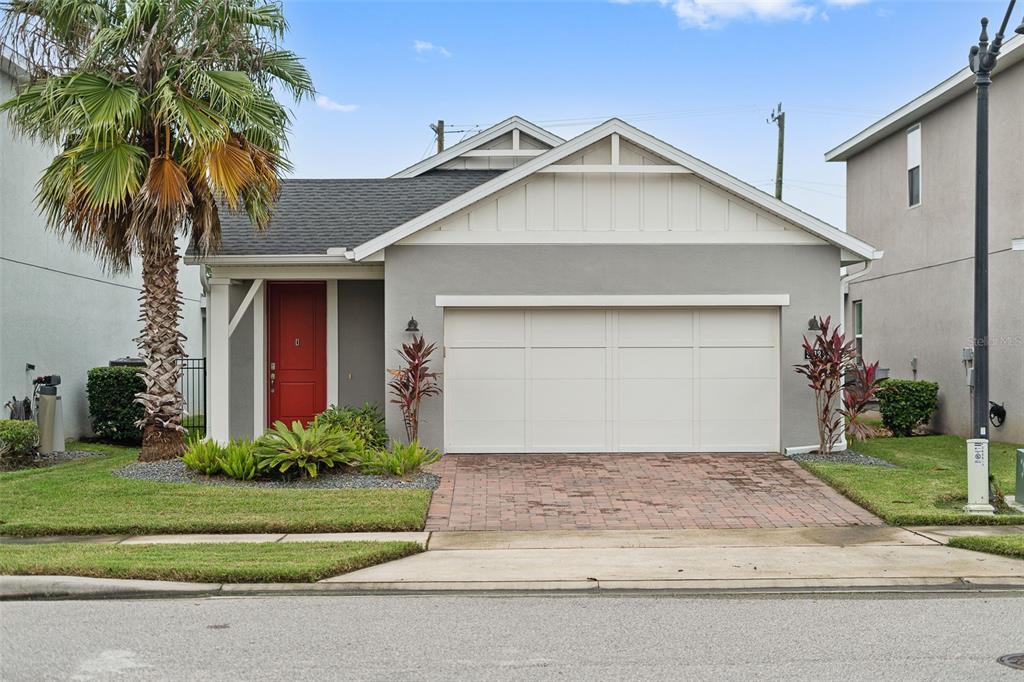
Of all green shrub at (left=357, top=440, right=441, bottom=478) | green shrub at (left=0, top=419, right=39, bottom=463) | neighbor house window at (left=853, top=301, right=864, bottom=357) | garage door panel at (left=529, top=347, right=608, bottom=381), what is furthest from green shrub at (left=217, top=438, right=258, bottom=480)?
neighbor house window at (left=853, top=301, right=864, bottom=357)

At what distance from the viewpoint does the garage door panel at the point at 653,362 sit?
46.9ft

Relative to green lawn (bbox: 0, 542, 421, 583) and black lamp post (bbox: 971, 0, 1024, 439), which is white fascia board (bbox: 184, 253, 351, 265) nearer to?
green lawn (bbox: 0, 542, 421, 583)

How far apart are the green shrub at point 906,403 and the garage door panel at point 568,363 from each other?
5855 mm

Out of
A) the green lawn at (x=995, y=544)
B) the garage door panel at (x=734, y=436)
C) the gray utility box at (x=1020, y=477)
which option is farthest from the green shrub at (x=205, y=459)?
the gray utility box at (x=1020, y=477)

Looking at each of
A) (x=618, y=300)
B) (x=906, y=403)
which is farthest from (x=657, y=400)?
(x=906, y=403)

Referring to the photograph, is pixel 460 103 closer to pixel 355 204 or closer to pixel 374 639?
pixel 355 204

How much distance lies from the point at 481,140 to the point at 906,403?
31.8ft

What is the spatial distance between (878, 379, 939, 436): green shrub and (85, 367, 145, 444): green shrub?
1299 cm

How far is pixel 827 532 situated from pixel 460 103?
83.8 feet

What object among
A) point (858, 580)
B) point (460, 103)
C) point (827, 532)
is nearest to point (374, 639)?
point (858, 580)

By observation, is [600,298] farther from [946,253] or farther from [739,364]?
[946,253]

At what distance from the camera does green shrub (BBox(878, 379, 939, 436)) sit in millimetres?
17047

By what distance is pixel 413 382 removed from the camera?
44.4ft

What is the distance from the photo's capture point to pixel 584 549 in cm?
894
